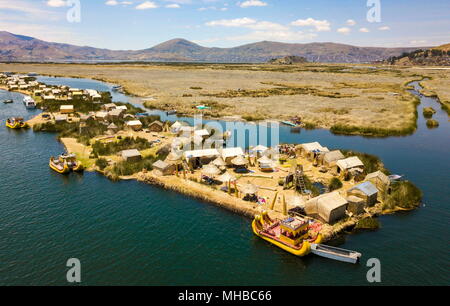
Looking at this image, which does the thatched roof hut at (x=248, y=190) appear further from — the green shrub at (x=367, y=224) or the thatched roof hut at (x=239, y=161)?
the green shrub at (x=367, y=224)

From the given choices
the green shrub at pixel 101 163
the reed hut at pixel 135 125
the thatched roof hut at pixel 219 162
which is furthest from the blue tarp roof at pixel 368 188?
the reed hut at pixel 135 125

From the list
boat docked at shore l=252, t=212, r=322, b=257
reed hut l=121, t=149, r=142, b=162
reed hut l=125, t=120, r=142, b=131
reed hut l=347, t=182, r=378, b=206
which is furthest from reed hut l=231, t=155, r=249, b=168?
reed hut l=125, t=120, r=142, b=131

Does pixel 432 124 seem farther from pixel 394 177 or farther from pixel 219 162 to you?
pixel 219 162

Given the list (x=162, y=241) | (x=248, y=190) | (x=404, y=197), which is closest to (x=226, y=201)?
(x=248, y=190)

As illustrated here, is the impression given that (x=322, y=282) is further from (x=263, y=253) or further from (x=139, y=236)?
(x=139, y=236)

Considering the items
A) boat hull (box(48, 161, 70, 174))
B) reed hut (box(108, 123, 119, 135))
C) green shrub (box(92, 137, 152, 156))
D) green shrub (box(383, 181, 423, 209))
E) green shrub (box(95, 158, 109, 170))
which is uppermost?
reed hut (box(108, 123, 119, 135))

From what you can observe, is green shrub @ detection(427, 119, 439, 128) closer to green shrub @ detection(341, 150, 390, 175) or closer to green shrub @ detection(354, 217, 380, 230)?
green shrub @ detection(341, 150, 390, 175)
